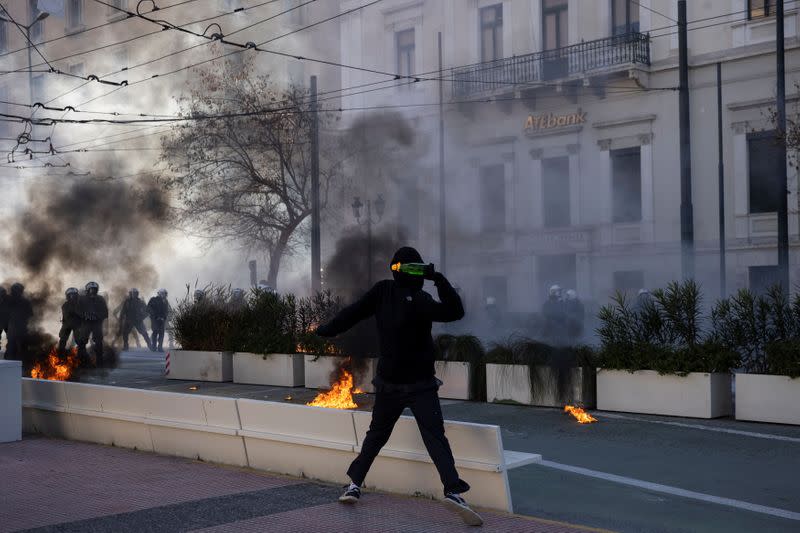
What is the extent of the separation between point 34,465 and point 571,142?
15.9 meters

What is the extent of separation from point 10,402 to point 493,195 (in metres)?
13.3

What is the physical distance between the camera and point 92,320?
50.5 ft

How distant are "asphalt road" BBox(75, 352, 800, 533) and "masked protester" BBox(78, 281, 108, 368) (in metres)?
6.07

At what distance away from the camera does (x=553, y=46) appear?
2041 cm

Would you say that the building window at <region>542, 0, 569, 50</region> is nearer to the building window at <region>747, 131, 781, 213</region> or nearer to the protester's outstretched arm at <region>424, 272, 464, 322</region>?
the building window at <region>747, 131, 781, 213</region>

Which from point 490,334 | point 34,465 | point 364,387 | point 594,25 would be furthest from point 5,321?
point 594,25

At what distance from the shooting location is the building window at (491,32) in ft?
59.9

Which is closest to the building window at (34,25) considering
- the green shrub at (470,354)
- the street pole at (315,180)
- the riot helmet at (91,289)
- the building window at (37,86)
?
the building window at (37,86)

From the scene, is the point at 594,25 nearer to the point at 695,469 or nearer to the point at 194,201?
→ the point at 194,201

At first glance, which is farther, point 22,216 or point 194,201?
point 194,201

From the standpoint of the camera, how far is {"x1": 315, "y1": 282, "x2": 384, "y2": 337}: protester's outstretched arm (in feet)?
18.6

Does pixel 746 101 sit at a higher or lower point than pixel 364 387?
higher

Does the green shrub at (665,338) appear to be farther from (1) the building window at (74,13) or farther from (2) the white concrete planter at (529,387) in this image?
(1) the building window at (74,13)

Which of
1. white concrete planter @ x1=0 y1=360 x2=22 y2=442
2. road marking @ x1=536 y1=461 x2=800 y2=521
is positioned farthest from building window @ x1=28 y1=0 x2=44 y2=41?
road marking @ x1=536 y1=461 x2=800 y2=521
